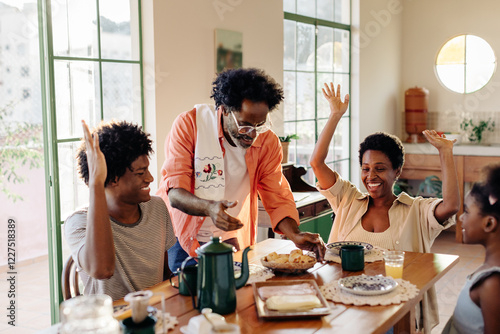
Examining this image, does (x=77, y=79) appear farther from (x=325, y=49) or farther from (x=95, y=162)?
(x=325, y=49)

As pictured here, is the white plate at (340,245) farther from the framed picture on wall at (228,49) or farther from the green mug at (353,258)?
the framed picture on wall at (228,49)

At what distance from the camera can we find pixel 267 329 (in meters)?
1.57

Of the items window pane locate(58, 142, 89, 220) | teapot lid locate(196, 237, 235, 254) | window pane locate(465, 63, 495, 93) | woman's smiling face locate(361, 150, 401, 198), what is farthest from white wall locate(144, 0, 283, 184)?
window pane locate(465, 63, 495, 93)

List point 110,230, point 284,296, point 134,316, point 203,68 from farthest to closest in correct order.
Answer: point 203,68 < point 110,230 < point 284,296 < point 134,316

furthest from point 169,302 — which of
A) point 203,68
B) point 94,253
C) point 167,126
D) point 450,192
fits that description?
point 203,68

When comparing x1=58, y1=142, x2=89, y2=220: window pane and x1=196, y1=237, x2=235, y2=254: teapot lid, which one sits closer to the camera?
x1=196, y1=237, x2=235, y2=254: teapot lid

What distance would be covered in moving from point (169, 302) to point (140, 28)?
6.59 feet

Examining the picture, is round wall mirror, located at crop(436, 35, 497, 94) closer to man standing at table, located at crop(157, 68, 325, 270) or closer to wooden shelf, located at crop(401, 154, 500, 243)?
wooden shelf, located at crop(401, 154, 500, 243)

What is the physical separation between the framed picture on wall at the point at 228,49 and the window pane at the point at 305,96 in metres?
1.20

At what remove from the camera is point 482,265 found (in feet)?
5.80

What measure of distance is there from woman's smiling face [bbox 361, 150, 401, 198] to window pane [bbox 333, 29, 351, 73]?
3340 mm

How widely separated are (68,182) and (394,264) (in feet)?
5.86

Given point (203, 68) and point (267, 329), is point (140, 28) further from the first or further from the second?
point (267, 329)

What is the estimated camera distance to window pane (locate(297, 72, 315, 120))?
5160 mm
